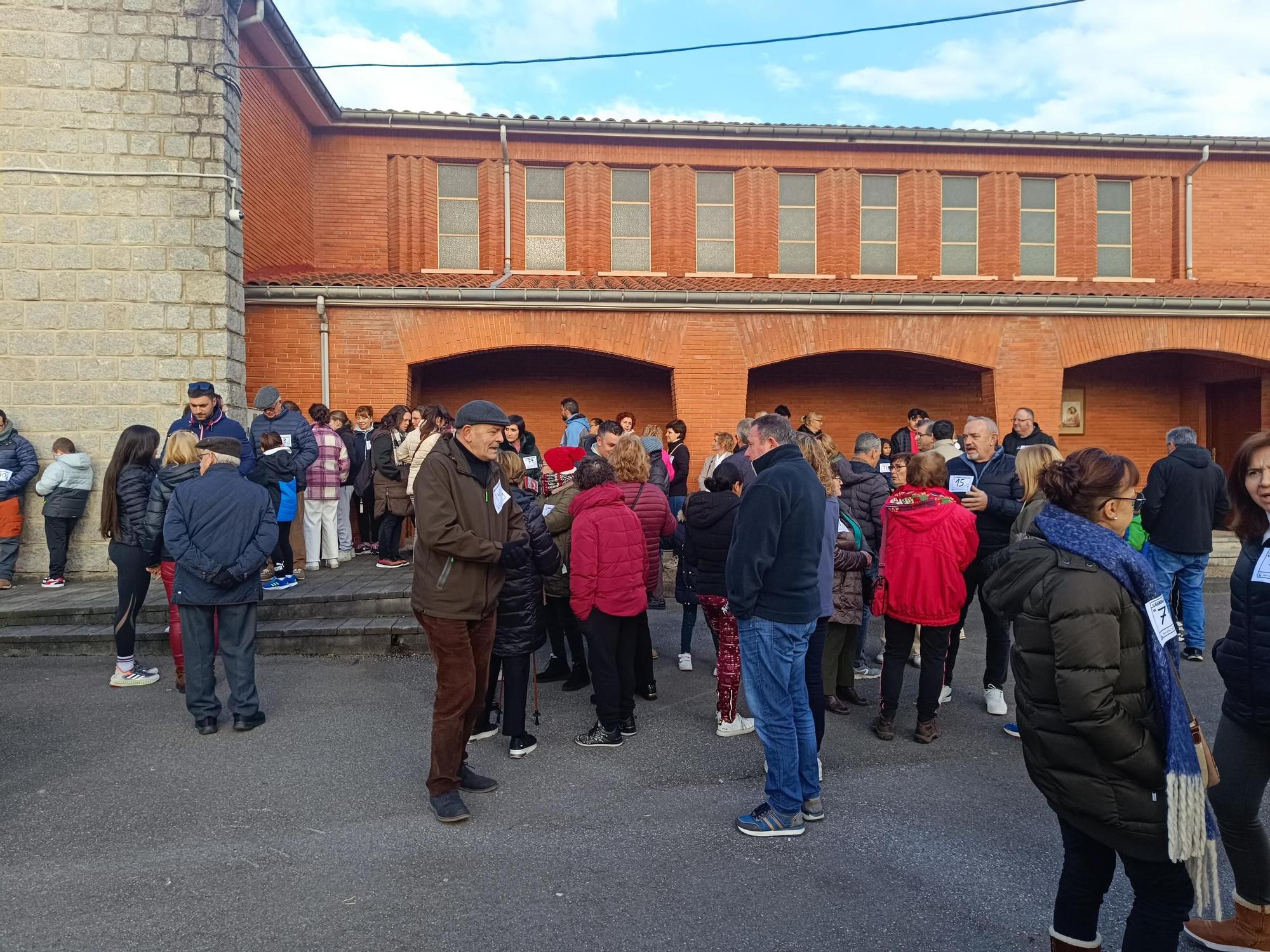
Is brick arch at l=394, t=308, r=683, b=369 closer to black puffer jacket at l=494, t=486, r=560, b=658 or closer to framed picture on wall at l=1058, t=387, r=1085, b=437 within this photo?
black puffer jacket at l=494, t=486, r=560, b=658

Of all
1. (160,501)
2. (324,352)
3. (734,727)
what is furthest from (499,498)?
(324,352)

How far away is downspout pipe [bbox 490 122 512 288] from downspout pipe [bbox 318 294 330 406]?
147 inches

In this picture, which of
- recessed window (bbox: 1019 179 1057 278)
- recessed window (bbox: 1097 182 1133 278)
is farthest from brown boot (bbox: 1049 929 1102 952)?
recessed window (bbox: 1097 182 1133 278)

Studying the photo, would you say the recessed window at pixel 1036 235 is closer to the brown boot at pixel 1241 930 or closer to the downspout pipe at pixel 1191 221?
the downspout pipe at pixel 1191 221

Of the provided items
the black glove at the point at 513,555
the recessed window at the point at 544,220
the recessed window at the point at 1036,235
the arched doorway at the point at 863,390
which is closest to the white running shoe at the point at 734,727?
the black glove at the point at 513,555

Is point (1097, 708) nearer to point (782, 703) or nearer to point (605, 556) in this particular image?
point (782, 703)

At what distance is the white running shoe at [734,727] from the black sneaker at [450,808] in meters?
1.82

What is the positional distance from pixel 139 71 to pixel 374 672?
7955 millimetres

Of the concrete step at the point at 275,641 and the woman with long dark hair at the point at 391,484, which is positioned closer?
the concrete step at the point at 275,641

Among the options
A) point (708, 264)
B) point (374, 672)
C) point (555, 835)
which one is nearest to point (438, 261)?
point (708, 264)

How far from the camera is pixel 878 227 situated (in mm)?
15367

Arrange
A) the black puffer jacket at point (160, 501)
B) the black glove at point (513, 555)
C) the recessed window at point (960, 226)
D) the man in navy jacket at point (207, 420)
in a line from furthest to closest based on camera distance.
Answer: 1. the recessed window at point (960, 226)
2. the man in navy jacket at point (207, 420)
3. the black puffer jacket at point (160, 501)
4. the black glove at point (513, 555)

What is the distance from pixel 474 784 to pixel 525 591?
1.11 metres

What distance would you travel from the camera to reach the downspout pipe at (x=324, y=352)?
11.5 metres
